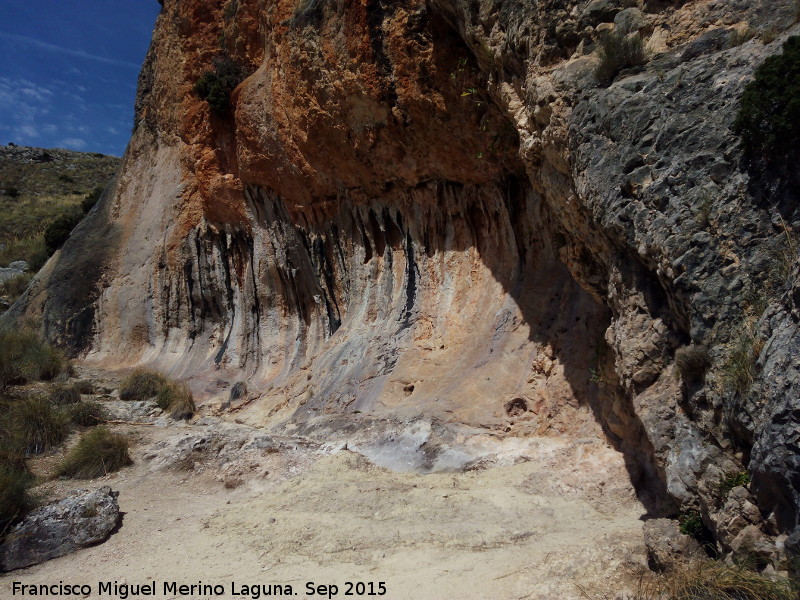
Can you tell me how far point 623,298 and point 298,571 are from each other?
13.1 feet

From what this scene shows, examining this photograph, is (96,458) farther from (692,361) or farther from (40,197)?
(40,197)

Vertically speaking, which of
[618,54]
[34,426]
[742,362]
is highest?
[618,54]

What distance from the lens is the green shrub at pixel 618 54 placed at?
5.65 meters

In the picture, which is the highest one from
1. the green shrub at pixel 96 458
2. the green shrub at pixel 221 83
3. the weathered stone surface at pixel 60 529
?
the green shrub at pixel 221 83

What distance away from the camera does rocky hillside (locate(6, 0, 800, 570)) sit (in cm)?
438

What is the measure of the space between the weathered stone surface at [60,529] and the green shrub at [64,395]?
194 inches

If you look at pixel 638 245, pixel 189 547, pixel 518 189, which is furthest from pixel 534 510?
pixel 518 189

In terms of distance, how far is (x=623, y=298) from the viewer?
18.9 feet

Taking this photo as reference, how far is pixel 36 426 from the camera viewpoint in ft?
30.1

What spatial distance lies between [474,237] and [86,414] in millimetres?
7475

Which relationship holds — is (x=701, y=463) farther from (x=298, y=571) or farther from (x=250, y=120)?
(x=250, y=120)

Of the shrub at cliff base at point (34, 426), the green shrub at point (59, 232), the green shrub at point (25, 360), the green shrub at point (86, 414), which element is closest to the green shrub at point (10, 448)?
the shrub at cliff base at point (34, 426)

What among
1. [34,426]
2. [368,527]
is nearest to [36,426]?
[34,426]

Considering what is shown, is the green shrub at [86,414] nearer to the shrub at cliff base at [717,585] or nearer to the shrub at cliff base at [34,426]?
the shrub at cliff base at [34,426]
